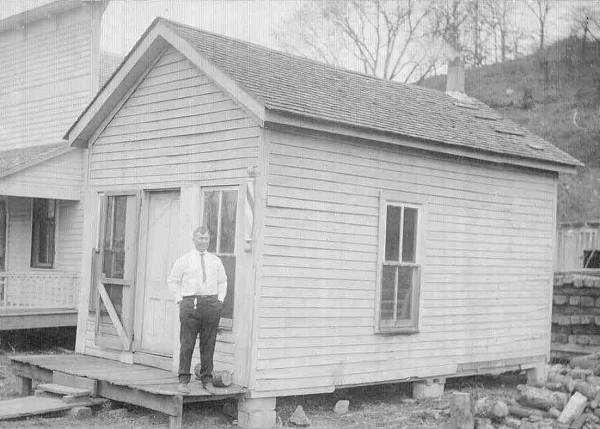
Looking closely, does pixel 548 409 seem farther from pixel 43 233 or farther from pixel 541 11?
pixel 541 11

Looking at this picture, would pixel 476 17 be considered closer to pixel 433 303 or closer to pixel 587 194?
pixel 587 194

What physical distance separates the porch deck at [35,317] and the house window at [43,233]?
9.76 feet

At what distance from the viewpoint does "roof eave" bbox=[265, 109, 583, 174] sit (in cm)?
1006

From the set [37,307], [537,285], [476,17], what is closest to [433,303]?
[537,285]

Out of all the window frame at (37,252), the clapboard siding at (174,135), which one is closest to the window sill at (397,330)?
the clapboard siding at (174,135)

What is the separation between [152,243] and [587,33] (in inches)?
1429

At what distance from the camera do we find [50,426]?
940 centimetres

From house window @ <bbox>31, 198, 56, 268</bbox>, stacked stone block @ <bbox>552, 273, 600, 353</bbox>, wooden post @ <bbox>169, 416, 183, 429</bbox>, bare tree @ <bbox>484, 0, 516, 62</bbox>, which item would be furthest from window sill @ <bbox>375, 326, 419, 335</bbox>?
bare tree @ <bbox>484, 0, 516, 62</bbox>

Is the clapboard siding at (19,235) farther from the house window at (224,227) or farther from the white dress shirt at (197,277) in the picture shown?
the white dress shirt at (197,277)

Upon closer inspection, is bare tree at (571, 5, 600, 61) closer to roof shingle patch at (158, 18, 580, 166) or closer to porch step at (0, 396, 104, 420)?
roof shingle patch at (158, 18, 580, 166)

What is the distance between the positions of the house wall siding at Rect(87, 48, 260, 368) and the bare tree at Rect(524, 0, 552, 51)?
135 feet

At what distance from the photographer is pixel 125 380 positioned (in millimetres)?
10094

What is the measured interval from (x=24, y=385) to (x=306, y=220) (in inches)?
187

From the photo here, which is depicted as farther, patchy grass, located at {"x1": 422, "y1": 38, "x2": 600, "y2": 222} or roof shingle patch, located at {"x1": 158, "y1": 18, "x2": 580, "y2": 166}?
patchy grass, located at {"x1": 422, "y1": 38, "x2": 600, "y2": 222}
